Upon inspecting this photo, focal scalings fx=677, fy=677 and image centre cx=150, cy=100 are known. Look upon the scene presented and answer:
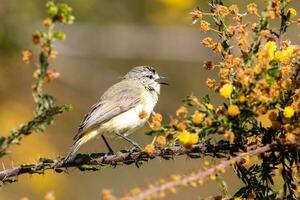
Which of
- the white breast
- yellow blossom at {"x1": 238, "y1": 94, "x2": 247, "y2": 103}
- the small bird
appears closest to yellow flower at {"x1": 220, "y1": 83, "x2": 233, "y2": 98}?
yellow blossom at {"x1": 238, "y1": 94, "x2": 247, "y2": 103}

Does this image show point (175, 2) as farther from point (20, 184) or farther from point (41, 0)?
point (20, 184)

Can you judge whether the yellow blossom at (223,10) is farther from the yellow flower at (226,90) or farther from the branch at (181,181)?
the branch at (181,181)

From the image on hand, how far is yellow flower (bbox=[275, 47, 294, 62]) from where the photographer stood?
10.5ft

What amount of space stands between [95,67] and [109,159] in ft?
23.9

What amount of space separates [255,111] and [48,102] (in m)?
0.95

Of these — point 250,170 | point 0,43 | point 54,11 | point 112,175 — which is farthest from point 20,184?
point 54,11

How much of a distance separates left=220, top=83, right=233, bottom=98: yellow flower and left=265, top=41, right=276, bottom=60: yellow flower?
24 centimetres

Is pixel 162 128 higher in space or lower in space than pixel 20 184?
lower

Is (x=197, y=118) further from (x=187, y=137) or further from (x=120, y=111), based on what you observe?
(x=120, y=111)

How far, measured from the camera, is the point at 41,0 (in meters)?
9.77

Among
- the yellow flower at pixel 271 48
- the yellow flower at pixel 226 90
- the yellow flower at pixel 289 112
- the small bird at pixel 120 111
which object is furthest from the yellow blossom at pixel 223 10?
the small bird at pixel 120 111

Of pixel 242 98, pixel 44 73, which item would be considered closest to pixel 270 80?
pixel 242 98

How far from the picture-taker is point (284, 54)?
323 centimetres

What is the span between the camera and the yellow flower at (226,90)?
10.0ft
